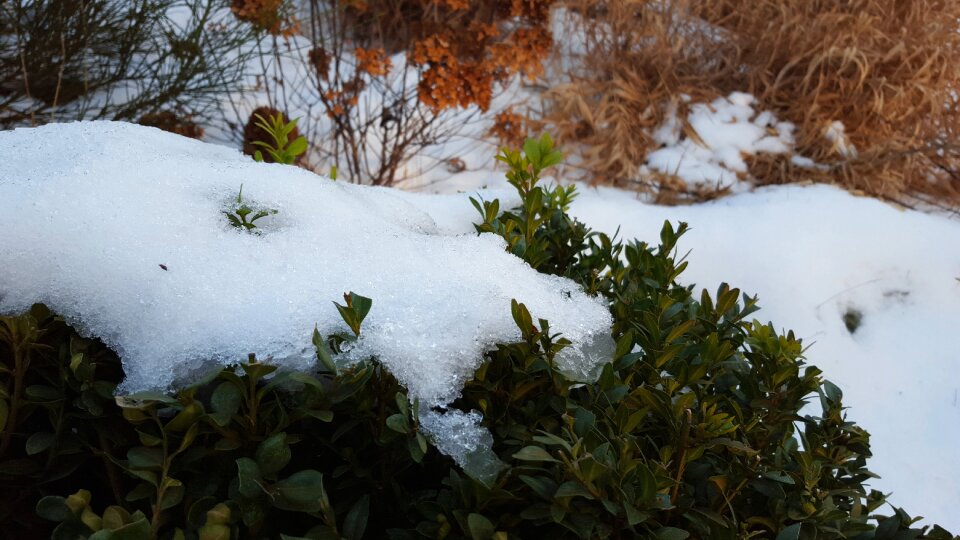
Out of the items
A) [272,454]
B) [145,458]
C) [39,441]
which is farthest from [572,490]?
[39,441]

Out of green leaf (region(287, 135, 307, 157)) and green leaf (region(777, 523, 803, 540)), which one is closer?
green leaf (region(777, 523, 803, 540))

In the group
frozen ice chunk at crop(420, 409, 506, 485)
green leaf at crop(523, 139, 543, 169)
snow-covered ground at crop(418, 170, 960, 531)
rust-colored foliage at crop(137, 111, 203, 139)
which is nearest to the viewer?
frozen ice chunk at crop(420, 409, 506, 485)

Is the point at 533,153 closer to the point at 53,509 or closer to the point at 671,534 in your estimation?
the point at 671,534

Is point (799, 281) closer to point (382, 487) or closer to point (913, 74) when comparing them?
point (913, 74)

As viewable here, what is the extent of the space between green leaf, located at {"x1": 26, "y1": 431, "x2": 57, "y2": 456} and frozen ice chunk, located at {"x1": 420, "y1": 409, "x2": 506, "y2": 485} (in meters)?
0.36

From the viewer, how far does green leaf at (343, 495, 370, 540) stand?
0.60 metres

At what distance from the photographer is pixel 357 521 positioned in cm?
61

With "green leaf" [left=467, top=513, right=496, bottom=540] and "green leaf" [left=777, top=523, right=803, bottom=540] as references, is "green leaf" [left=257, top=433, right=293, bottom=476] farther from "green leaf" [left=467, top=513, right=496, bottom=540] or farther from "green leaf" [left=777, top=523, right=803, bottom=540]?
"green leaf" [left=777, top=523, right=803, bottom=540]

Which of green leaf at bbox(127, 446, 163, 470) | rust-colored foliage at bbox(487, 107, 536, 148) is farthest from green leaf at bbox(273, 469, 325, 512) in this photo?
rust-colored foliage at bbox(487, 107, 536, 148)

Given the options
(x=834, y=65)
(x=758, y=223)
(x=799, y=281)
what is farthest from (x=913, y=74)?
(x=799, y=281)

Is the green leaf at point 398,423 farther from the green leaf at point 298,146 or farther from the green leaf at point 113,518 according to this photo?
the green leaf at point 298,146

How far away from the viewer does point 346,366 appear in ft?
2.18

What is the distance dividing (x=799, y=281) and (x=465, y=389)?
2477 millimetres

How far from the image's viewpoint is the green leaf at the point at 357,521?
60 cm
